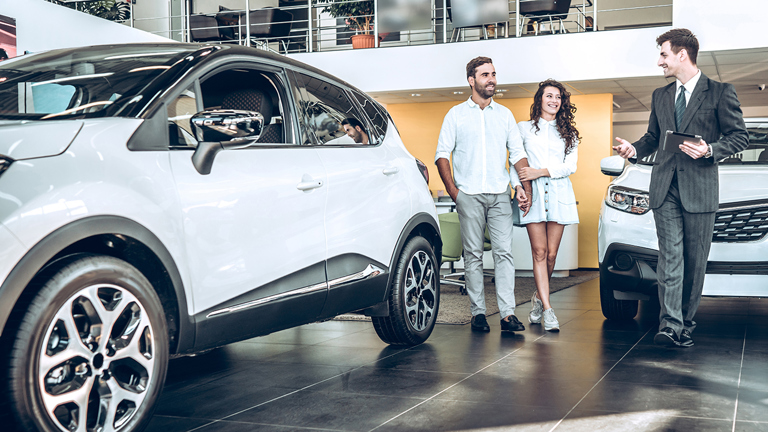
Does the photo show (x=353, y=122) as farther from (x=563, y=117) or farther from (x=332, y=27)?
(x=332, y=27)

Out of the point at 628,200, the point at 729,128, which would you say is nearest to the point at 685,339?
the point at 628,200

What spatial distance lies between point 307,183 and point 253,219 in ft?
1.23

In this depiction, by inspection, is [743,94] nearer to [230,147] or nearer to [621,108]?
[621,108]

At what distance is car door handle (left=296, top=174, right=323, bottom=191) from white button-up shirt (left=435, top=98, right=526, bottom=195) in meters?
1.74

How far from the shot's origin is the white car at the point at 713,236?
12.9ft

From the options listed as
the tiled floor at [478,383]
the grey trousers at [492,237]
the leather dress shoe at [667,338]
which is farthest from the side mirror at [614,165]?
the leather dress shoe at [667,338]

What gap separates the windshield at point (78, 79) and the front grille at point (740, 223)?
2992 mm

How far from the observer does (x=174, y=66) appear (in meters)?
2.49

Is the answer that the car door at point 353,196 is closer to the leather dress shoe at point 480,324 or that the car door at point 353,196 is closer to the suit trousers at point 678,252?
Result: the leather dress shoe at point 480,324

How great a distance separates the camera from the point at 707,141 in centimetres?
388

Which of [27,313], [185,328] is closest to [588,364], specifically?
[185,328]

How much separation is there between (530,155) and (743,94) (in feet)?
26.4

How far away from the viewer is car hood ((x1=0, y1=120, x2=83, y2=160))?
6.14ft

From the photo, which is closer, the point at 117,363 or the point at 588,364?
the point at 117,363
